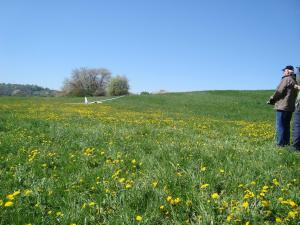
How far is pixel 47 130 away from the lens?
10.4m

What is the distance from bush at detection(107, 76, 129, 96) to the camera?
103938 mm

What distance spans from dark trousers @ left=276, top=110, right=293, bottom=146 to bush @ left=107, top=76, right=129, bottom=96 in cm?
9463

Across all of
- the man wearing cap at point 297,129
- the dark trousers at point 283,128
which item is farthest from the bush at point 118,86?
the man wearing cap at point 297,129

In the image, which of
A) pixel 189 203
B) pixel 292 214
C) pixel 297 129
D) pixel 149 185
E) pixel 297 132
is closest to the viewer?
pixel 292 214

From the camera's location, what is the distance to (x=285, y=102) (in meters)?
8.78

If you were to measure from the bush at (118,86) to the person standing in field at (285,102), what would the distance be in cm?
9460

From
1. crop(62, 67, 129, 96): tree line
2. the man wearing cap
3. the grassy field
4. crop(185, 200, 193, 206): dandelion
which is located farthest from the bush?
crop(185, 200, 193, 206): dandelion

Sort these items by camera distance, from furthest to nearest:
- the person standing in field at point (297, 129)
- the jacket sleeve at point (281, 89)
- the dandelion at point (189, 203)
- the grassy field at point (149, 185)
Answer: the jacket sleeve at point (281, 89) < the person standing in field at point (297, 129) < the dandelion at point (189, 203) < the grassy field at point (149, 185)

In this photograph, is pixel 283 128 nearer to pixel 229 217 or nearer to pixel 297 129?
pixel 297 129

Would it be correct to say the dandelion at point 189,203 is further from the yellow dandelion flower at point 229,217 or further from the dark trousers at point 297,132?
the dark trousers at point 297,132

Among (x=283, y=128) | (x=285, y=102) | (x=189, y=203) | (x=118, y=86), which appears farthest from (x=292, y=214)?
(x=118, y=86)

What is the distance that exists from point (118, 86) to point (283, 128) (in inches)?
3866

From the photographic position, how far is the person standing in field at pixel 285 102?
28.6 feet

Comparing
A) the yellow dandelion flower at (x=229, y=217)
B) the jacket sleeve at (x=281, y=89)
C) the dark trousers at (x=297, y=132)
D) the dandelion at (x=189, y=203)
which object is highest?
the jacket sleeve at (x=281, y=89)
